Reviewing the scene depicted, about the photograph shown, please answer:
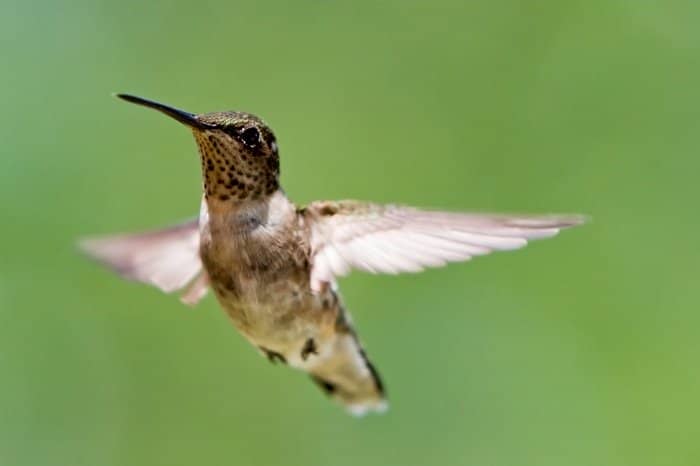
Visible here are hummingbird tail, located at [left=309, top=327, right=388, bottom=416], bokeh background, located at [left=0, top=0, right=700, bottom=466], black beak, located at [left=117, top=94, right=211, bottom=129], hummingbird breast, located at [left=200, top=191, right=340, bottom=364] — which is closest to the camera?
black beak, located at [left=117, top=94, right=211, bottom=129]

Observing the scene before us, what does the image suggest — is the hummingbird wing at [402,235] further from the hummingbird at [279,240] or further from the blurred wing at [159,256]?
the blurred wing at [159,256]

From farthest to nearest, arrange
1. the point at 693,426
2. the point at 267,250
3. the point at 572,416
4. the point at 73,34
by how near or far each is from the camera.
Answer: the point at 73,34 → the point at 572,416 → the point at 693,426 → the point at 267,250

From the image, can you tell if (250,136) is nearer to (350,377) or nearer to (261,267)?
(261,267)

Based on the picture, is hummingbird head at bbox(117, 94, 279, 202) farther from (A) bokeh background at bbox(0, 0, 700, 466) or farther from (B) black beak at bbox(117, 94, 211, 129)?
(A) bokeh background at bbox(0, 0, 700, 466)

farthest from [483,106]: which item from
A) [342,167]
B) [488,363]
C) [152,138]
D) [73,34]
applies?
[73,34]

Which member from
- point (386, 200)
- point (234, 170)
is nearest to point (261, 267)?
point (234, 170)

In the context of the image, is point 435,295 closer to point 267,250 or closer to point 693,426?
point 693,426

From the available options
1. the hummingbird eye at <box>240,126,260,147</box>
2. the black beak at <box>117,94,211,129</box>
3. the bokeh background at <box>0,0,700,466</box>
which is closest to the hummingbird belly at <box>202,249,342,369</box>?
the hummingbird eye at <box>240,126,260,147</box>
